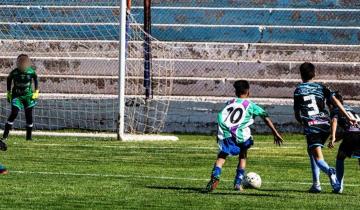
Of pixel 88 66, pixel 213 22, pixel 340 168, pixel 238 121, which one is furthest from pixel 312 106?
pixel 213 22

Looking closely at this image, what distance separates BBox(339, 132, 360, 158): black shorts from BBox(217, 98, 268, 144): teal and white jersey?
42.5 inches

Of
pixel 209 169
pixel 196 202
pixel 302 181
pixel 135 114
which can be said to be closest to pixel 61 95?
pixel 135 114

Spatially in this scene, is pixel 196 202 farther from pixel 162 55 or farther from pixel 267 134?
pixel 162 55

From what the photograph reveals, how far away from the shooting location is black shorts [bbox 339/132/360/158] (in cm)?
1275

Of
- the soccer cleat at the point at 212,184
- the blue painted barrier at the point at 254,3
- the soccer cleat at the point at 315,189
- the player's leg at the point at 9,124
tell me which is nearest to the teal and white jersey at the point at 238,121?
the soccer cleat at the point at 212,184

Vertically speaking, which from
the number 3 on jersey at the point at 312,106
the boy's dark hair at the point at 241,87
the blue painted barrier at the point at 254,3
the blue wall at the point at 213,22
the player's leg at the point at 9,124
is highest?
the blue painted barrier at the point at 254,3

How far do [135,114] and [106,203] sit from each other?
13.3m

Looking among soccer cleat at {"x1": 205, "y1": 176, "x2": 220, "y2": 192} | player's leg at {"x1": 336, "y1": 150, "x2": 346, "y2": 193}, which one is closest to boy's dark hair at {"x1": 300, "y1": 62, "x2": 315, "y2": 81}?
player's leg at {"x1": 336, "y1": 150, "x2": 346, "y2": 193}

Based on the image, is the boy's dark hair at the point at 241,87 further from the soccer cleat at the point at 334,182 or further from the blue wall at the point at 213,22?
the blue wall at the point at 213,22

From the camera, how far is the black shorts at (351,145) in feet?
41.8

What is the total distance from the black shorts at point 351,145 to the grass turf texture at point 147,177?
1.49 feet

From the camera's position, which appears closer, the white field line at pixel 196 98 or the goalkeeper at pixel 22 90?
the goalkeeper at pixel 22 90

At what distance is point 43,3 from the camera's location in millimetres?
28734

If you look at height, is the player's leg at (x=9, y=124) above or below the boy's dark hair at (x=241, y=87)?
below
